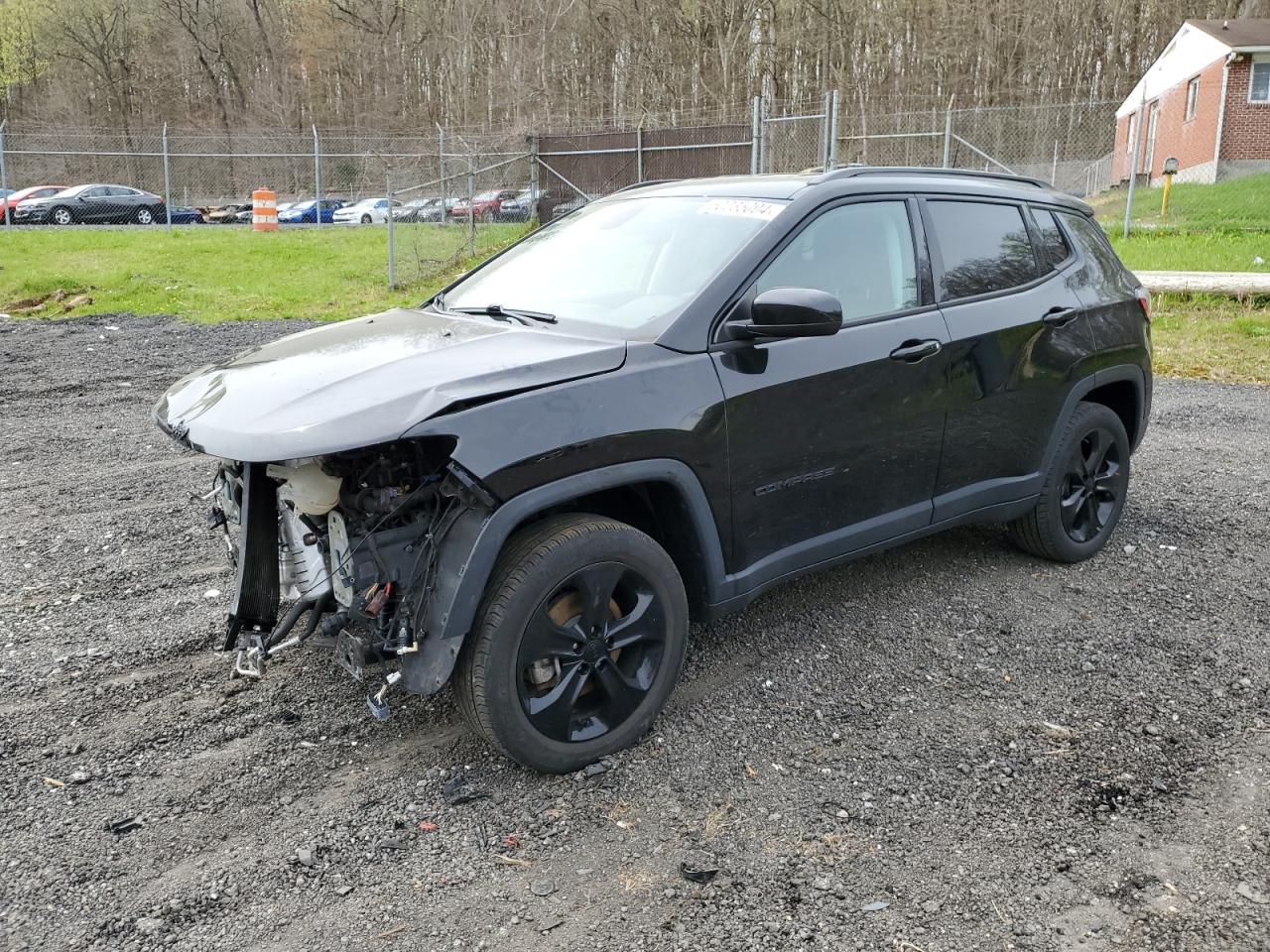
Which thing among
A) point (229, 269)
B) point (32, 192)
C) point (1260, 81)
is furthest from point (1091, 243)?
point (1260, 81)

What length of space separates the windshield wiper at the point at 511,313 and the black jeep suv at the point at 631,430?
22mm

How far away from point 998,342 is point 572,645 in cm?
233

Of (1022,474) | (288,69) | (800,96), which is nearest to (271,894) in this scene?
(1022,474)

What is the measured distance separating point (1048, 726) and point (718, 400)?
161 cm

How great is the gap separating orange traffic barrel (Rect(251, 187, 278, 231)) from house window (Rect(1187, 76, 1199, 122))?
27.3m

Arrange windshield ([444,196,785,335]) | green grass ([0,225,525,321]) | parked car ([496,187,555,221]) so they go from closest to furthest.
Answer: windshield ([444,196,785,335]) → green grass ([0,225,525,321]) → parked car ([496,187,555,221])

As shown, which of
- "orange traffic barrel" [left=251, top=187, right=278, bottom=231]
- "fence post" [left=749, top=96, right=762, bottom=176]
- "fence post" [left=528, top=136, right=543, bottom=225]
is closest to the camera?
"fence post" [left=749, top=96, right=762, bottom=176]

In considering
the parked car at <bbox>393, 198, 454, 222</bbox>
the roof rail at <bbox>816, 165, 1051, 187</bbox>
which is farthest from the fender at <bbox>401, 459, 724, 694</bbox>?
the parked car at <bbox>393, 198, 454, 222</bbox>

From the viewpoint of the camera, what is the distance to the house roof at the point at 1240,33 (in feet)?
95.5

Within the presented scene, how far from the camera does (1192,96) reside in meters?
32.3

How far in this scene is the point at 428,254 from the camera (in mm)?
17031

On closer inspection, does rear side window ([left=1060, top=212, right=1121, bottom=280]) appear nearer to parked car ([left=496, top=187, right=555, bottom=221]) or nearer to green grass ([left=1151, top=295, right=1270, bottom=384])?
green grass ([left=1151, top=295, right=1270, bottom=384])

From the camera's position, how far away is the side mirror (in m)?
3.24

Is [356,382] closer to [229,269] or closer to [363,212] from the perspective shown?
[229,269]
